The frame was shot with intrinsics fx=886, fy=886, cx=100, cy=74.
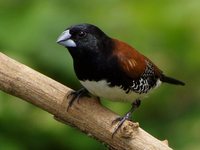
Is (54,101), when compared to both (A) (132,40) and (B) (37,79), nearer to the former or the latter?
(B) (37,79)

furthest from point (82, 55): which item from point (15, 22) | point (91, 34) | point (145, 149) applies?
point (15, 22)

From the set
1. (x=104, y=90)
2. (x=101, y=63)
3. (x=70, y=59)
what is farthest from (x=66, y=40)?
(x=70, y=59)

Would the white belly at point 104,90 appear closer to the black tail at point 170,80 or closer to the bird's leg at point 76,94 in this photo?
the bird's leg at point 76,94

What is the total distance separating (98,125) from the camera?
5.01 m

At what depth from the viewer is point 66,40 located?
506cm

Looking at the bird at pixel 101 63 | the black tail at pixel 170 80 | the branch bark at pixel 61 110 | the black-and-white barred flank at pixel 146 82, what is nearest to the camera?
the branch bark at pixel 61 110

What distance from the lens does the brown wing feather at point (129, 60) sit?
5.26m

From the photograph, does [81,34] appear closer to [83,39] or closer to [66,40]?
[83,39]

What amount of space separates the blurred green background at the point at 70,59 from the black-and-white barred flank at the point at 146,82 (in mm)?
508

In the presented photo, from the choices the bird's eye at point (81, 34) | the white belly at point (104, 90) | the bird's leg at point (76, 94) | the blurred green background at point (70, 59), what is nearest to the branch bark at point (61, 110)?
the bird's leg at point (76, 94)

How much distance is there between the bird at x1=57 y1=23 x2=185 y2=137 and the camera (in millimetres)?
5141

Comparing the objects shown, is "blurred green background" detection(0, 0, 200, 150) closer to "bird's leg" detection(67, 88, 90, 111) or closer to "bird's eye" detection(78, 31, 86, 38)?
"bird's leg" detection(67, 88, 90, 111)

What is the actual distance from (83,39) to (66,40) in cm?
14

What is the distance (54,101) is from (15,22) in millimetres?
1321
